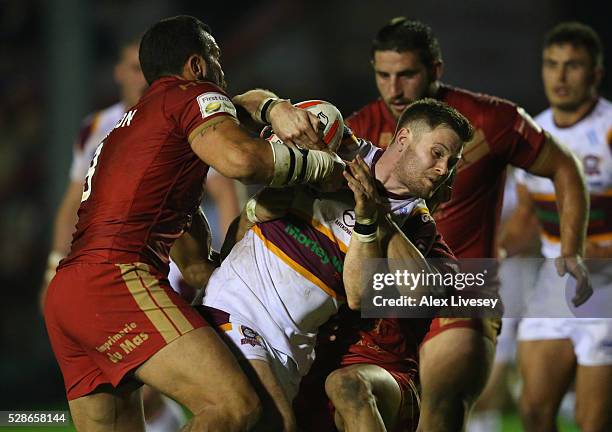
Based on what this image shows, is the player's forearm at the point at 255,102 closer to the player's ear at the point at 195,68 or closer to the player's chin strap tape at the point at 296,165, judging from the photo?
the player's ear at the point at 195,68

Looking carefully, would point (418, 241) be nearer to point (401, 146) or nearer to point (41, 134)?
point (401, 146)

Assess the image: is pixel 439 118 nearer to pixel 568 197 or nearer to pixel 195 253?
pixel 195 253

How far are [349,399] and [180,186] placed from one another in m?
1.04

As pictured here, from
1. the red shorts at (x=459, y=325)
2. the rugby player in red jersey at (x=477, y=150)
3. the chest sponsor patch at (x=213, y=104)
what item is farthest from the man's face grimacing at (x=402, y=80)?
the chest sponsor patch at (x=213, y=104)

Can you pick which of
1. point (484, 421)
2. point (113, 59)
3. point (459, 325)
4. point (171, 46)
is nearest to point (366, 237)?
point (171, 46)

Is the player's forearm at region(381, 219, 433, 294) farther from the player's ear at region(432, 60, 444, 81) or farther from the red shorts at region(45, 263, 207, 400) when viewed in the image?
the player's ear at region(432, 60, 444, 81)

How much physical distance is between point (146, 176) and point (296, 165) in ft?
1.87

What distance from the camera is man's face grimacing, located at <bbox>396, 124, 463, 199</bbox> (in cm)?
427

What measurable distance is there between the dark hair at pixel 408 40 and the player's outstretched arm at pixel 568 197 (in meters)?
0.74

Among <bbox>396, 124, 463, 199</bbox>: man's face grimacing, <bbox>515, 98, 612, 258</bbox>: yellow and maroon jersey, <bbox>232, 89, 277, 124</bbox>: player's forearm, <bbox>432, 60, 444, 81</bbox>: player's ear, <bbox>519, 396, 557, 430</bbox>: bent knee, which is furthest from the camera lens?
<bbox>515, 98, 612, 258</bbox>: yellow and maroon jersey

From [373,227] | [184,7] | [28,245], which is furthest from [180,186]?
[184,7]

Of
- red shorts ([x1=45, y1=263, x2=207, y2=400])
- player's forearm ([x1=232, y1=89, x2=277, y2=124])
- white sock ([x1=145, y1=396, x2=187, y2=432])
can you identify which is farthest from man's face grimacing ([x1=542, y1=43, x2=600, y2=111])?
red shorts ([x1=45, y1=263, x2=207, y2=400])

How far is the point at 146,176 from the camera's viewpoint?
13.1ft

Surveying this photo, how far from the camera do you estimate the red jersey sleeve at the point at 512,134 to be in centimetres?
555
